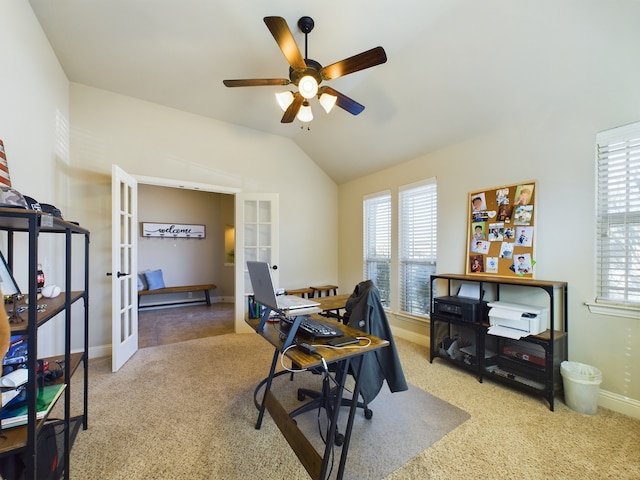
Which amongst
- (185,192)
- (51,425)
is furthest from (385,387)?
(185,192)

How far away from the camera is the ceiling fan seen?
1.81m

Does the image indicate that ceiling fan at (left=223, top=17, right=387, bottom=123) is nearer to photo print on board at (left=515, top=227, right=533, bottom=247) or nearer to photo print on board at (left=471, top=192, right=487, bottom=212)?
photo print on board at (left=471, top=192, right=487, bottom=212)

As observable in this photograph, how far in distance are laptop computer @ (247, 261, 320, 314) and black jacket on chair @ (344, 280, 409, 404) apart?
0.35 metres

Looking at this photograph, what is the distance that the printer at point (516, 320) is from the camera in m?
2.29

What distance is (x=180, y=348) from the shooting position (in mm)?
3494

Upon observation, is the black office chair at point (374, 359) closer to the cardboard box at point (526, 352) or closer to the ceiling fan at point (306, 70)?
the cardboard box at point (526, 352)

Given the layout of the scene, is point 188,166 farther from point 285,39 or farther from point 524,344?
point 524,344

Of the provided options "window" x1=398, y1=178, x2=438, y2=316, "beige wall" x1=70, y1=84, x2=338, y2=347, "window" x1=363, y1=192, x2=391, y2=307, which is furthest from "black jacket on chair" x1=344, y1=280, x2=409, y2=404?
"beige wall" x1=70, y1=84, x2=338, y2=347

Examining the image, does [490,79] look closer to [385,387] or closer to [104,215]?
A: [385,387]

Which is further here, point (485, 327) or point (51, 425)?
point (485, 327)

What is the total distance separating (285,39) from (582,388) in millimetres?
3327

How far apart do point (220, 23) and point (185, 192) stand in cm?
465

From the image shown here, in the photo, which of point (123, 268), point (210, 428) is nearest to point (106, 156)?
point (123, 268)

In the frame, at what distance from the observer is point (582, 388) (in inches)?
83.7
